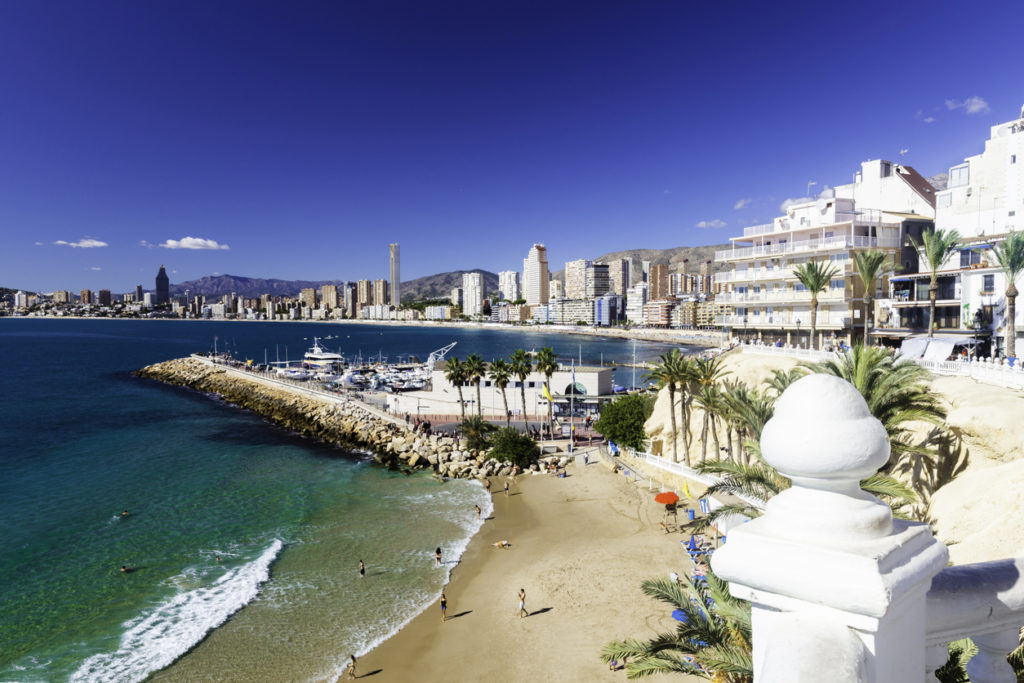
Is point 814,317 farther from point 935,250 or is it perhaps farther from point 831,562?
point 831,562

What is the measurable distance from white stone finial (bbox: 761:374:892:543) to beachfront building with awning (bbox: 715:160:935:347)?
3529 centimetres

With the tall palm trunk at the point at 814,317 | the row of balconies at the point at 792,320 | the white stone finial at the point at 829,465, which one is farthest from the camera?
the row of balconies at the point at 792,320

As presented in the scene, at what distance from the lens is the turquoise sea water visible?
18.2 metres

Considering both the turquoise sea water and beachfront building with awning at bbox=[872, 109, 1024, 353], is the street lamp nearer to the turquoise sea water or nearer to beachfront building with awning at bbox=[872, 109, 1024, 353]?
beachfront building with awning at bbox=[872, 109, 1024, 353]

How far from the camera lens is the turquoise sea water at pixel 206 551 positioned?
1820 centimetres

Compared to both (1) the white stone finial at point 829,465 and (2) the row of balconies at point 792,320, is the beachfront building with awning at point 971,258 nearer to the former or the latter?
(2) the row of balconies at point 792,320

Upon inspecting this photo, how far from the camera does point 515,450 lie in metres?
36.8

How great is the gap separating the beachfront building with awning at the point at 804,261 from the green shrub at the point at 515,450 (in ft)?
53.9

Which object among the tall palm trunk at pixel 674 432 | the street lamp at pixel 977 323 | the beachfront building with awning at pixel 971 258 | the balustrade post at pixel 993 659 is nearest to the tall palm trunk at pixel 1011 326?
the beachfront building with awning at pixel 971 258

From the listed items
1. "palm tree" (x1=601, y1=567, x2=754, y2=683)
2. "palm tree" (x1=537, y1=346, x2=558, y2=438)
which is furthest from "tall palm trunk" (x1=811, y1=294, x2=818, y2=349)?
"palm tree" (x1=601, y1=567, x2=754, y2=683)

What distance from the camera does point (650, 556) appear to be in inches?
895

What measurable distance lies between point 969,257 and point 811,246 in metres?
8.71

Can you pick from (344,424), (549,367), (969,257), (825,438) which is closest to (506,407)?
(549,367)

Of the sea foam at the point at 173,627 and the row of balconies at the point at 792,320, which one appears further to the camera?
the row of balconies at the point at 792,320
